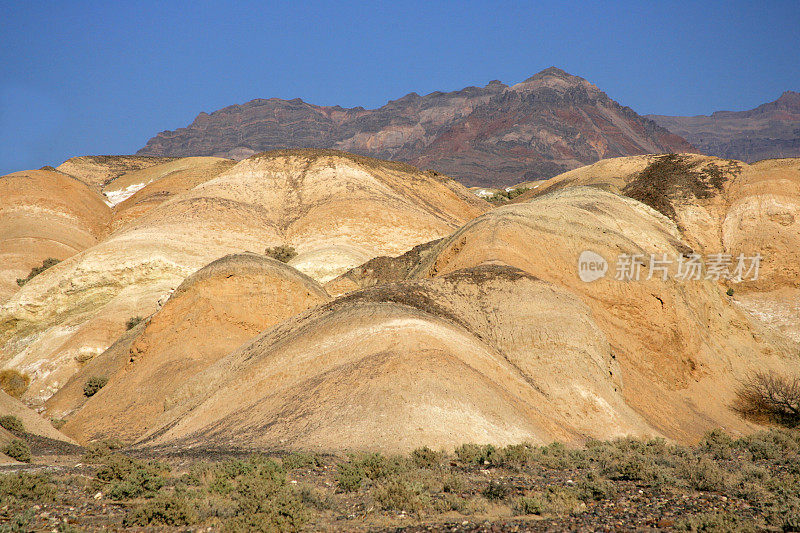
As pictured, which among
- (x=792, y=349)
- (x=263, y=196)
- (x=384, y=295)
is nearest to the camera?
(x=384, y=295)

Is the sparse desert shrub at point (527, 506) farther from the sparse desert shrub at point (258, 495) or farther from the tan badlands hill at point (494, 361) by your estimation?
the tan badlands hill at point (494, 361)

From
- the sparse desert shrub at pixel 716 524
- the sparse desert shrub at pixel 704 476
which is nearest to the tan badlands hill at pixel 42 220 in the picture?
the sparse desert shrub at pixel 704 476

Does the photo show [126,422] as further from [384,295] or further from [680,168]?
[680,168]

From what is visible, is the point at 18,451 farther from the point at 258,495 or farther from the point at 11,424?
the point at 258,495

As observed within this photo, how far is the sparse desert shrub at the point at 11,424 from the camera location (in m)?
14.8

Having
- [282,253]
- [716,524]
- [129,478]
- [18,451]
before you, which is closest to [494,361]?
[716,524]

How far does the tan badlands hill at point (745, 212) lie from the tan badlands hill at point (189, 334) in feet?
88.2

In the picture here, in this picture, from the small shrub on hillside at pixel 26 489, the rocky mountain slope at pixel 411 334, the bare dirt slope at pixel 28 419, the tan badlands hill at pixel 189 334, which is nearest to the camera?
the small shrub on hillside at pixel 26 489

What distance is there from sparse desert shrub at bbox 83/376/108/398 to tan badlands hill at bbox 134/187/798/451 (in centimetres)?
682

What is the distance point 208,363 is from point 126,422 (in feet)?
8.85

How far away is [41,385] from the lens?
26.3 meters

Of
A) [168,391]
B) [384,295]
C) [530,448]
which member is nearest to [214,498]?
[530,448]

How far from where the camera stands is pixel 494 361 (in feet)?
46.5

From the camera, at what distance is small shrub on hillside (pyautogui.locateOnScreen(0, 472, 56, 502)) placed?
7645 mm
